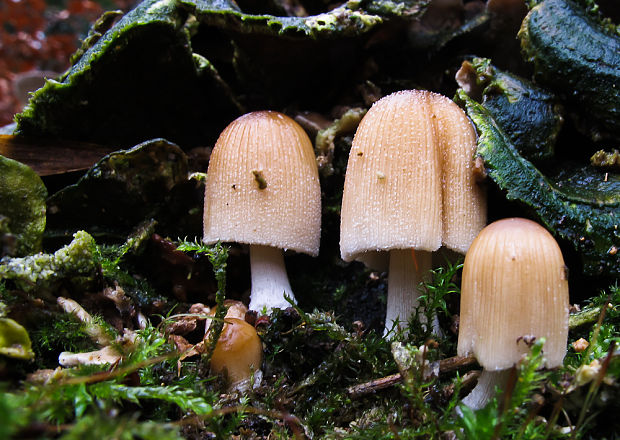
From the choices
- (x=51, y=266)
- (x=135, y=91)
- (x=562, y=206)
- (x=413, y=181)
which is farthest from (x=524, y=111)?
(x=51, y=266)

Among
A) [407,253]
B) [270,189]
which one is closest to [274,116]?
[270,189]

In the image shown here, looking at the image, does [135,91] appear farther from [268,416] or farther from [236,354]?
[268,416]

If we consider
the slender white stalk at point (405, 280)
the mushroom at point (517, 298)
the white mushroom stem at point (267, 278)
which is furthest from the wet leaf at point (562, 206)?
the white mushroom stem at point (267, 278)

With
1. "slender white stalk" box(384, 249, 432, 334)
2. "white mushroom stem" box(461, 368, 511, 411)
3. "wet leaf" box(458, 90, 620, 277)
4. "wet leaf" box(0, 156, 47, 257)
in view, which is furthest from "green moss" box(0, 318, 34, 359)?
"wet leaf" box(458, 90, 620, 277)

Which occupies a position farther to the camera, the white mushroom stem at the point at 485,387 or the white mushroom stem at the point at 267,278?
→ the white mushroom stem at the point at 267,278

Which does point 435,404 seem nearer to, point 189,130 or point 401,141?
point 401,141

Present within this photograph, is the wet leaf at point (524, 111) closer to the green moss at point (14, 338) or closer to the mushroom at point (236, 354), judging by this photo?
the mushroom at point (236, 354)
